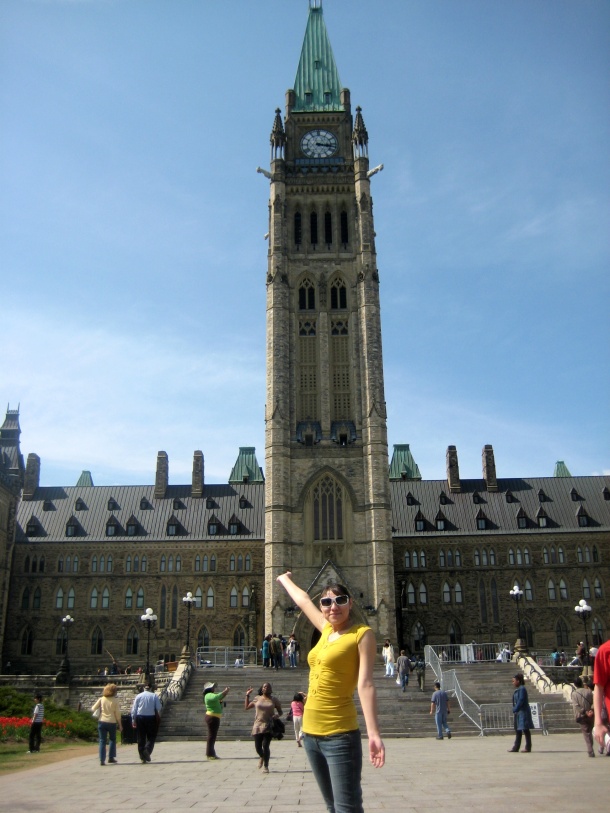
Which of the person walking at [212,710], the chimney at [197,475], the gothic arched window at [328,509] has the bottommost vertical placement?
the person walking at [212,710]

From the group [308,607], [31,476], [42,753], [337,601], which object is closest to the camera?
[337,601]

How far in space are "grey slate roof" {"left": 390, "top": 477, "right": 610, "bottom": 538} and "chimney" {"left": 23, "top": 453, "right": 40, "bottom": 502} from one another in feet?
105

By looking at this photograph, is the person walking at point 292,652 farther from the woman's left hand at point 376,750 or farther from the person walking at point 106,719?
the woman's left hand at point 376,750

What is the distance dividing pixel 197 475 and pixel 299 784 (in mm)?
57561

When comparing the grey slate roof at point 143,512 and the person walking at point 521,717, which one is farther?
the grey slate roof at point 143,512

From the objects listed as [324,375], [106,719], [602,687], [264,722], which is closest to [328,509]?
[324,375]

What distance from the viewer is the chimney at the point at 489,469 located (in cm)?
7050

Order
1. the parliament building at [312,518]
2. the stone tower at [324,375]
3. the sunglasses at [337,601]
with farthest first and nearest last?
1. the parliament building at [312,518]
2. the stone tower at [324,375]
3. the sunglasses at [337,601]

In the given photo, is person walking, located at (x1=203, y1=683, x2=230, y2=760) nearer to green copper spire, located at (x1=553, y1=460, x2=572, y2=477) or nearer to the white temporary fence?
the white temporary fence

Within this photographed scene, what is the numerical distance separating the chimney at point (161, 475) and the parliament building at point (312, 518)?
13cm

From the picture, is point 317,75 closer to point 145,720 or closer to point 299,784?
point 145,720

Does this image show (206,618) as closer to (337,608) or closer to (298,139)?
(298,139)

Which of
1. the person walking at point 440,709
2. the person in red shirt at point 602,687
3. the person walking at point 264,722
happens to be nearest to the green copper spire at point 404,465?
the person walking at point 440,709

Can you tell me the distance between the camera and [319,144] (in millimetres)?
65562
